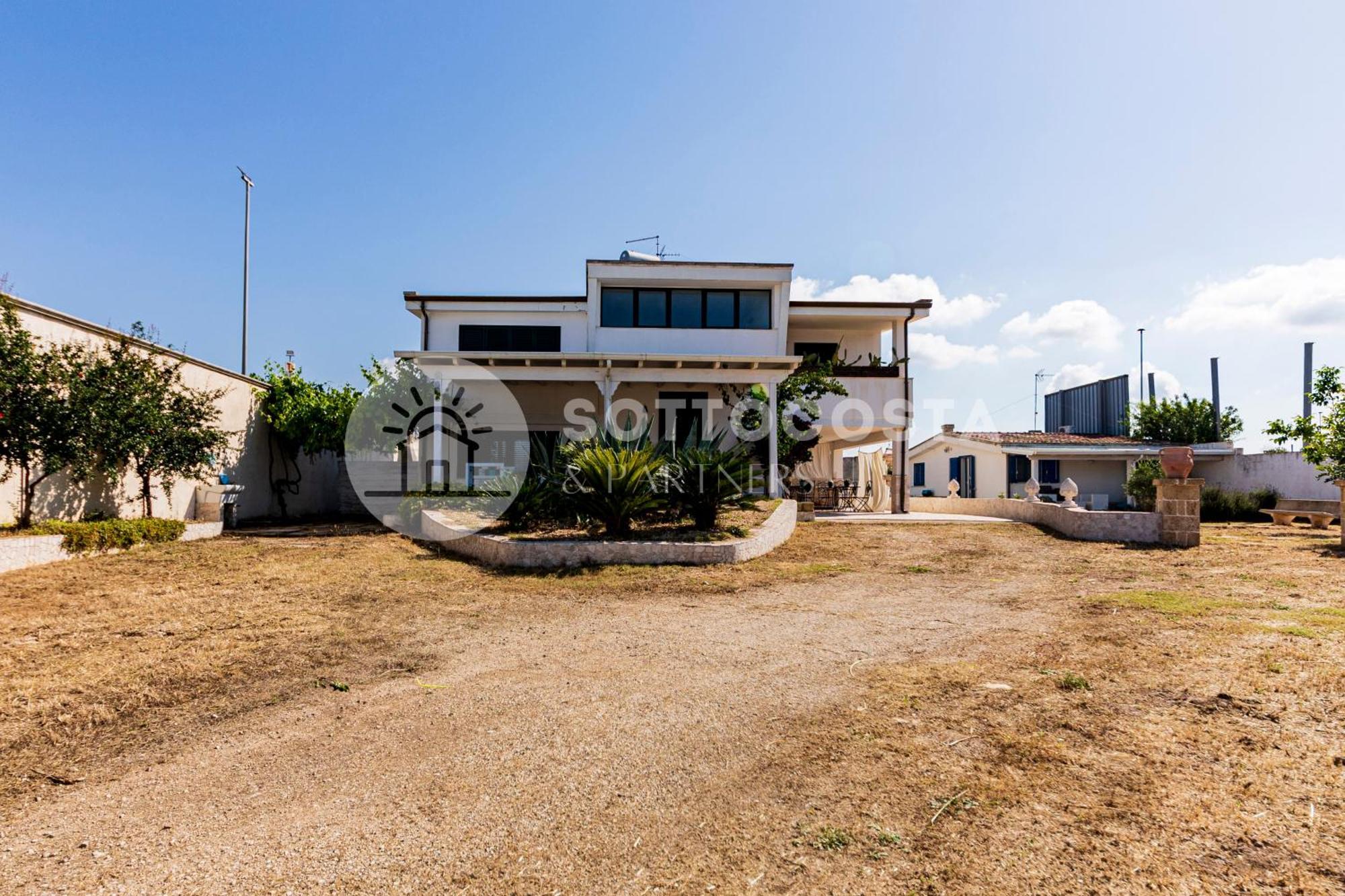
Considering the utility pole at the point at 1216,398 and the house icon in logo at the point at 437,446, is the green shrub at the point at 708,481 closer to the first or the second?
the house icon in logo at the point at 437,446

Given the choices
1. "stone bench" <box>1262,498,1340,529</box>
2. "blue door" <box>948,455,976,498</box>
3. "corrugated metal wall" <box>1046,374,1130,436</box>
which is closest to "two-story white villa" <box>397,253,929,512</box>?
"blue door" <box>948,455,976,498</box>

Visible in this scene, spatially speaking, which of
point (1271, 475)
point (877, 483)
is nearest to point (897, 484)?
point (877, 483)

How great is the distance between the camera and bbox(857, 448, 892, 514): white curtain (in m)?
19.9

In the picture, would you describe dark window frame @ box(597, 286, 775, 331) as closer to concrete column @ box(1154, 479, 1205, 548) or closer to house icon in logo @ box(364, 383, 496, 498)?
house icon in logo @ box(364, 383, 496, 498)

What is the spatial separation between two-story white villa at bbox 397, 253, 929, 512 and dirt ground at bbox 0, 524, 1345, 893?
11.3 m

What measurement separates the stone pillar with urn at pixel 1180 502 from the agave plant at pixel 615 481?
8.82 metres

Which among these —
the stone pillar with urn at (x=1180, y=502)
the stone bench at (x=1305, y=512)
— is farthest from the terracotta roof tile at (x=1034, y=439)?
the stone pillar with urn at (x=1180, y=502)

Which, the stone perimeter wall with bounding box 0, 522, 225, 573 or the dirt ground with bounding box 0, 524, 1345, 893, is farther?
the stone perimeter wall with bounding box 0, 522, 225, 573

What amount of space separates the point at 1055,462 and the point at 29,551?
2770cm

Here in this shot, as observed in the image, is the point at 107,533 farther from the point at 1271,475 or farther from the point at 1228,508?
the point at 1271,475

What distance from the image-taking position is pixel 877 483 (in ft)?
65.9

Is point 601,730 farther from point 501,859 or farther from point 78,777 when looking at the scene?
point 78,777

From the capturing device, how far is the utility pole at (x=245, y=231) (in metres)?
22.0

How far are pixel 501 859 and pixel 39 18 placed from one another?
45.9 feet
